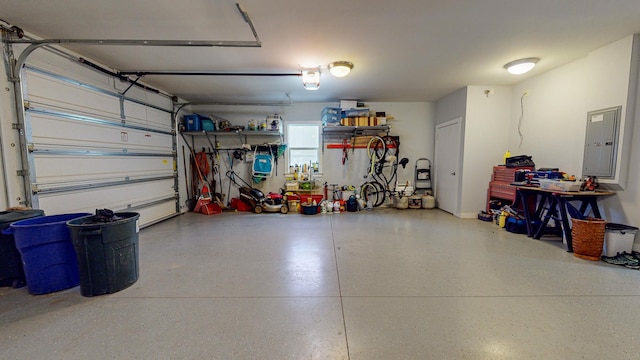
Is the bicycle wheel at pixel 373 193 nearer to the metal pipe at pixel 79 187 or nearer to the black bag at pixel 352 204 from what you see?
the black bag at pixel 352 204

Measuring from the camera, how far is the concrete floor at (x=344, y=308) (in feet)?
4.96

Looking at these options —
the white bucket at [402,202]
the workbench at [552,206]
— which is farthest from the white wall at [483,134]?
the white bucket at [402,202]

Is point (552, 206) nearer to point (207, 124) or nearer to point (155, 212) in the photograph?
point (207, 124)

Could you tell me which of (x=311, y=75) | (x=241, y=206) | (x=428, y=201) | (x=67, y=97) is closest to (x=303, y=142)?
(x=241, y=206)

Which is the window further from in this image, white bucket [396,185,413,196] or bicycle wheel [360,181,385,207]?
white bucket [396,185,413,196]

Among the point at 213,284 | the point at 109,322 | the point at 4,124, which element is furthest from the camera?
the point at 4,124

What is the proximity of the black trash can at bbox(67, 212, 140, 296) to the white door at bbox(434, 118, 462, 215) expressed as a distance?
5.64 m

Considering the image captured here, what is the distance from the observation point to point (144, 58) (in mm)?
3391

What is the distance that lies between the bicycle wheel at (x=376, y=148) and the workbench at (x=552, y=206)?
9.25ft

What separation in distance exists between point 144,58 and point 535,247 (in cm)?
616

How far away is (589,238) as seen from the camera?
9.30 feet

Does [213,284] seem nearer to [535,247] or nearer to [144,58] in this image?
[144,58]

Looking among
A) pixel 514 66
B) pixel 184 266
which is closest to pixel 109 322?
pixel 184 266

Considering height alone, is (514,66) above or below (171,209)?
above
